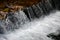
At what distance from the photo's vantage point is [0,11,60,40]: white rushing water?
816 centimetres

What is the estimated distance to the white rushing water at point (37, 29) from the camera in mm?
8156

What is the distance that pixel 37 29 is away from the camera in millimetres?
9016

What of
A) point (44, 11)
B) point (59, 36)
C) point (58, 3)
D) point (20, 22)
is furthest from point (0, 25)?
point (58, 3)

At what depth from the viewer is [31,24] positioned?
948 cm

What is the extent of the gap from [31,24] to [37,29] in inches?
23.9

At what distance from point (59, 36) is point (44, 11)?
2.79 m

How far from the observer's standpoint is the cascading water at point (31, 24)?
8250mm

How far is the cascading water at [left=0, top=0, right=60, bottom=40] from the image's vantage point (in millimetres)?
8250

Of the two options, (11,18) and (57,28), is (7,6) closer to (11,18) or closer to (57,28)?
(11,18)

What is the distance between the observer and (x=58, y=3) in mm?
12047

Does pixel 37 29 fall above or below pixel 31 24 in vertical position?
Result: below

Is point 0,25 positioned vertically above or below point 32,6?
below

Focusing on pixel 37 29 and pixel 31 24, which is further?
pixel 31 24

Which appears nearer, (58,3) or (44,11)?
(44,11)
